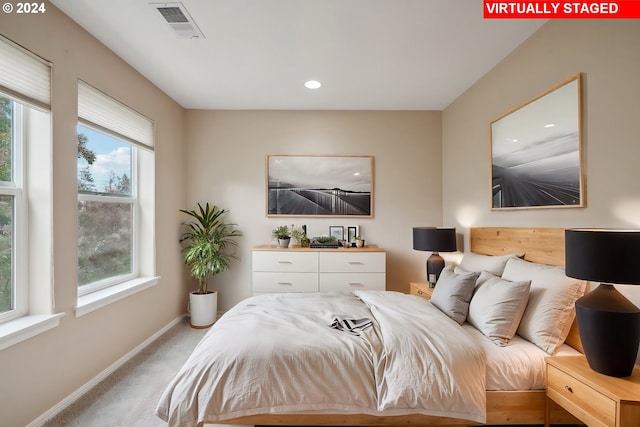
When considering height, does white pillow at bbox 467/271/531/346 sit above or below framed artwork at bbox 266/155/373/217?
below

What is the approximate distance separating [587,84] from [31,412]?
396 cm

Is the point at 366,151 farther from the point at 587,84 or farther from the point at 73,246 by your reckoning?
the point at 73,246

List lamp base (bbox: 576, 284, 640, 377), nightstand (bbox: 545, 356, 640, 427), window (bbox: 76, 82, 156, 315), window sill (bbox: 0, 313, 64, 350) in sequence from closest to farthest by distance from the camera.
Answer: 1. nightstand (bbox: 545, 356, 640, 427)
2. lamp base (bbox: 576, 284, 640, 377)
3. window sill (bbox: 0, 313, 64, 350)
4. window (bbox: 76, 82, 156, 315)

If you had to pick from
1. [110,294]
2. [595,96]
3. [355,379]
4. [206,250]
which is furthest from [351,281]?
[595,96]

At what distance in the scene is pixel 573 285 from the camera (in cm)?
189

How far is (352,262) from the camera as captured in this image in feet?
12.4

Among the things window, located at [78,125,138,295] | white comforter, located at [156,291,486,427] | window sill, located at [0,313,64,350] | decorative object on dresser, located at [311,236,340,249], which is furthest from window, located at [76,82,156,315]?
decorative object on dresser, located at [311,236,340,249]

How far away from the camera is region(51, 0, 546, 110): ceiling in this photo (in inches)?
85.1

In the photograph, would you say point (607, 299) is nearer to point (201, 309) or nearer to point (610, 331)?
point (610, 331)

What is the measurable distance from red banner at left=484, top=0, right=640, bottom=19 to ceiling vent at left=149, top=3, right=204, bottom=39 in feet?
6.66

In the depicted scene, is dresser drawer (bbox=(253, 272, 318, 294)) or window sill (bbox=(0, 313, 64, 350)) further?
dresser drawer (bbox=(253, 272, 318, 294))

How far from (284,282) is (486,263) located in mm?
2157

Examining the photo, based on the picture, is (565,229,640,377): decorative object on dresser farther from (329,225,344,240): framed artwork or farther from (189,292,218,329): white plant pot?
(189,292,218,329): white plant pot

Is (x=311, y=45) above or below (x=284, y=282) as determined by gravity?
above
